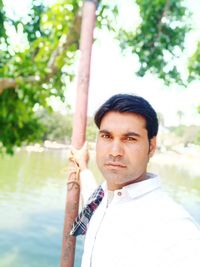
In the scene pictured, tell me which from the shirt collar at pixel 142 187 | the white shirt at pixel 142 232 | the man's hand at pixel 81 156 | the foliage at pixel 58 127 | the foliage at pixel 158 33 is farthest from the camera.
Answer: the foliage at pixel 58 127

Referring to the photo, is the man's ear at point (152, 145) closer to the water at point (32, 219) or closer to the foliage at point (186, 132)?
the water at point (32, 219)

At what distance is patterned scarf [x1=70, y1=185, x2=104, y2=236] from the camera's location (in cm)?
161

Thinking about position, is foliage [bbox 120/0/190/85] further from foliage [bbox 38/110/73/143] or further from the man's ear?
foliage [bbox 38/110/73/143]

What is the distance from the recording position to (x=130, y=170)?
1.25m

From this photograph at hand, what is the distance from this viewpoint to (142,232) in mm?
1118

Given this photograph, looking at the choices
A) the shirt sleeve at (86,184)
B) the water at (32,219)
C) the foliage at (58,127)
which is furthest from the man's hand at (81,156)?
the foliage at (58,127)

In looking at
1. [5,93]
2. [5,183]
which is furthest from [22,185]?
[5,93]

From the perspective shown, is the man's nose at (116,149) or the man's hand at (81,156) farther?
the man's hand at (81,156)

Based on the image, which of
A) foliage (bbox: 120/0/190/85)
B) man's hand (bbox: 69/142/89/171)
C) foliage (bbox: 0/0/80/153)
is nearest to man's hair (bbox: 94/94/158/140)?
man's hand (bbox: 69/142/89/171)

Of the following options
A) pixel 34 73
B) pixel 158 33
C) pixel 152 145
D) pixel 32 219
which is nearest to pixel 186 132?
pixel 32 219

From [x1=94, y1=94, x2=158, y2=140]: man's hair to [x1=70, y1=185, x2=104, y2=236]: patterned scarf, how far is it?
44 cm

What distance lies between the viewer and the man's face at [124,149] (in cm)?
125

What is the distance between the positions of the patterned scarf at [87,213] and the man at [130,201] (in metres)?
0.23

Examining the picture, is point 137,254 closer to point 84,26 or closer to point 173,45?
point 84,26
